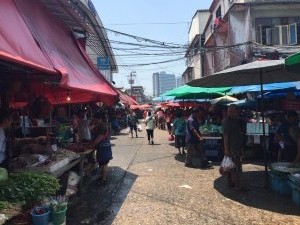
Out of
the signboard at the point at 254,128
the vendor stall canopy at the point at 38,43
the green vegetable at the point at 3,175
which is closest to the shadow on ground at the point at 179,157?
the signboard at the point at 254,128

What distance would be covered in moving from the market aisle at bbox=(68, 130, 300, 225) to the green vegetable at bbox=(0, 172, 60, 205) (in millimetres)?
1770

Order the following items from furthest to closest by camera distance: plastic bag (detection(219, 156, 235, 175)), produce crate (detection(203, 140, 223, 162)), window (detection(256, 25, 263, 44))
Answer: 1. window (detection(256, 25, 263, 44))
2. produce crate (detection(203, 140, 223, 162))
3. plastic bag (detection(219, 156, 235, 175))

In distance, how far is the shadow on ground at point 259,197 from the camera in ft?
22.6

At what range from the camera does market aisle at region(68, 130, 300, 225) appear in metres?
6.41

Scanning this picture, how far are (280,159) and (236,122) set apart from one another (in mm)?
3392

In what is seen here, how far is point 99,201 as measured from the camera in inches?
305

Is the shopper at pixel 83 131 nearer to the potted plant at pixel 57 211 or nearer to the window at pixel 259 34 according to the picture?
the potted plant at pixel 57 211

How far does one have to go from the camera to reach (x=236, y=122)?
824 centimetres

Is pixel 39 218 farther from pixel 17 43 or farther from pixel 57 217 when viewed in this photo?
pixel 17 43

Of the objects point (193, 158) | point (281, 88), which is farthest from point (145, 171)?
point (281, 88)

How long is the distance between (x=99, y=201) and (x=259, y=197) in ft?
11.2

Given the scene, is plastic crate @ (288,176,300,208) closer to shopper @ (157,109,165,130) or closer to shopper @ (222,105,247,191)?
shopper @ (222,105,247,191)

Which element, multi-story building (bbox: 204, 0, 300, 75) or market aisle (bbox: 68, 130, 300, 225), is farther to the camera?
multi-story building (bbox: 204, 0, 300, 75)

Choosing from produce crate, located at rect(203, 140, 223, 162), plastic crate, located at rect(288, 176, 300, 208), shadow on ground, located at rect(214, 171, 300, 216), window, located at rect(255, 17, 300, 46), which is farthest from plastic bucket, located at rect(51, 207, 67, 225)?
window, located at rect(255, 17, 300, 46)
